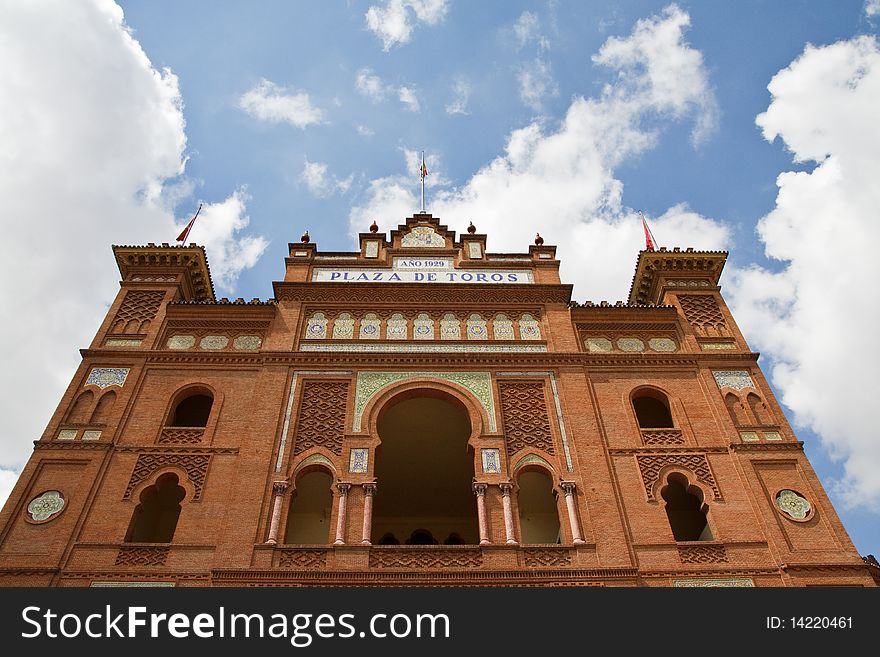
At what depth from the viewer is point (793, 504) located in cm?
1421

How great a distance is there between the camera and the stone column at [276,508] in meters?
13.4

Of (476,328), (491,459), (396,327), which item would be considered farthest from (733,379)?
(396,327)

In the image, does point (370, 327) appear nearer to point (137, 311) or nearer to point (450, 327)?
point (450, 327)

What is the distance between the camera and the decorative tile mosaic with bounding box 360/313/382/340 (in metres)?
17.7

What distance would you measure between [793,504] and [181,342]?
13988 mm

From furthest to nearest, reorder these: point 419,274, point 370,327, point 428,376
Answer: point 419,274 < point 370,327 < point 428,376

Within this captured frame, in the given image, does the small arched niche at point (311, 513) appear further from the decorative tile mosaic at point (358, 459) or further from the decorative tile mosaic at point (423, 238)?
the decorative tile mosaic at point (423, 238)

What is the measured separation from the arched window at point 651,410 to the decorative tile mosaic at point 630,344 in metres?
1.27

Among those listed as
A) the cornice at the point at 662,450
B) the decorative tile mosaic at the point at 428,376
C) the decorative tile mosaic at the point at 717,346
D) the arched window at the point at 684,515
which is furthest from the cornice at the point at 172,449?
the decorative tile mosaic at the point at 717,346

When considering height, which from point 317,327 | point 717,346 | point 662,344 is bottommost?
point 717,346

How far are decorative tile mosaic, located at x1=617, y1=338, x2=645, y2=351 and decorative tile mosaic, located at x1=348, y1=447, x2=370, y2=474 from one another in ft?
22.9

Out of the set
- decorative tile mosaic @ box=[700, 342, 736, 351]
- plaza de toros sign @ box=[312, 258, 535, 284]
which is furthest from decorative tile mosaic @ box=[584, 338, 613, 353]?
plaza de toros sign @ box=[312, 258, 535, 284]
